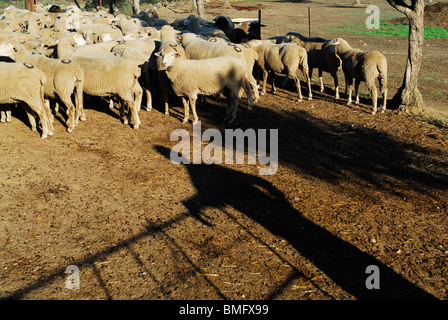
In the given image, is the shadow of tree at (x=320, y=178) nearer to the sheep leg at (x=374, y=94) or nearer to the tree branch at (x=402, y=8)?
the sheep leg at (x=374, y=94)

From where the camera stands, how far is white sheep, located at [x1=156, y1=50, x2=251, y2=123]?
10113 millimetres

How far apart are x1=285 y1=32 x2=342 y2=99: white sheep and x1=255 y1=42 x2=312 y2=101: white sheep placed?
2.94 ft

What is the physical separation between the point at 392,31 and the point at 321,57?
844 inches

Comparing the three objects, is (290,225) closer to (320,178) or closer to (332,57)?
(320,178)

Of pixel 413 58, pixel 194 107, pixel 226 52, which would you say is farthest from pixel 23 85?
pixel 413 58

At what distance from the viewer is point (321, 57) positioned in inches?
536

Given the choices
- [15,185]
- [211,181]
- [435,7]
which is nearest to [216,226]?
[211,181]

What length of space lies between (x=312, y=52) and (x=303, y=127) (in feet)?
16.2

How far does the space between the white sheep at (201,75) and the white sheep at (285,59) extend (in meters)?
2.50

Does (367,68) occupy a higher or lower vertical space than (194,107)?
higher

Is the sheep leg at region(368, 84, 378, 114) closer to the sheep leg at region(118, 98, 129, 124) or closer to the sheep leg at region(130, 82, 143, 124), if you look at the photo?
the sheep leg at region(130, 82, 143, 124)

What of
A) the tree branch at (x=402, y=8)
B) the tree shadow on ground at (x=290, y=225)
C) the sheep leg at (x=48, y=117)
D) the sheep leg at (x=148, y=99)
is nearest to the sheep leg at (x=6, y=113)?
the sheep leg at (x=48, y=117)

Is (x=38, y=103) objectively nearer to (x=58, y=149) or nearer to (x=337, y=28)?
(x=58, y=149)

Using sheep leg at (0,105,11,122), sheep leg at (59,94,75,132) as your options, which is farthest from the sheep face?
sheep leg at (0,105,11,122)
